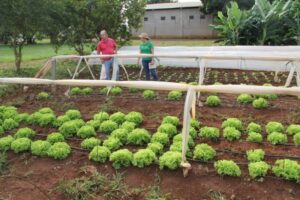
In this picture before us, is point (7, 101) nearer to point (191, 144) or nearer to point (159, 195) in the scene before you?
point (191, 144)

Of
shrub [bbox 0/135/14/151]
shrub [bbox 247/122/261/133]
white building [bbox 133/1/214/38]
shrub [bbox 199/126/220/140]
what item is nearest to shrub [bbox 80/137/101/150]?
shrub [bbox 0/135/14/151]

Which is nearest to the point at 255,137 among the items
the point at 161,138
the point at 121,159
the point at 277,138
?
the point at 277,138

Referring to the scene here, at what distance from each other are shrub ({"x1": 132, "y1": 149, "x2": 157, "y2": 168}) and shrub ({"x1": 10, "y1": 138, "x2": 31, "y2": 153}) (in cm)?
162

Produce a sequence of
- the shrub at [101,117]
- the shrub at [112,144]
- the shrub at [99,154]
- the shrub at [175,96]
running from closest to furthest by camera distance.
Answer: the shrub at [99,154]
the shrub at [112,144]
the shrub at [101,117]
the shrub at [175,96]

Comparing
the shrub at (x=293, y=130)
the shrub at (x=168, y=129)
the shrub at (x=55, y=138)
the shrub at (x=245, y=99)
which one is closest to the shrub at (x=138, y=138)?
the shrub at (x=168, y=129)

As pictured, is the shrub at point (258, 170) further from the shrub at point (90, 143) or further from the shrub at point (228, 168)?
the shrub at point (90, 143)

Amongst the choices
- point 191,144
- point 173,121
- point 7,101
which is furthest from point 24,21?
point 191,144

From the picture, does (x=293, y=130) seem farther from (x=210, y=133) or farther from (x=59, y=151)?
(x=59, y=151)

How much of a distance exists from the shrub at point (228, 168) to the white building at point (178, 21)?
31.4m

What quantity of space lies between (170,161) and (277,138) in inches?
66.1

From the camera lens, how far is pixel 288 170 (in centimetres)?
429

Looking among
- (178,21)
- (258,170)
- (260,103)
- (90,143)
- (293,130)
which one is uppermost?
(178,21)

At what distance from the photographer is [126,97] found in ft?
27.9

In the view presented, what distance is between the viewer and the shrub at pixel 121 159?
473 cm
